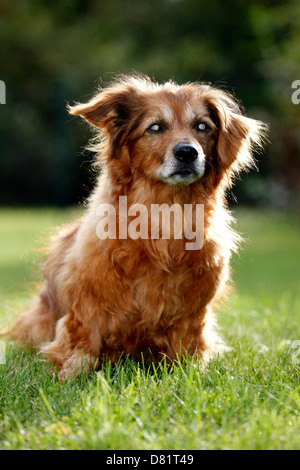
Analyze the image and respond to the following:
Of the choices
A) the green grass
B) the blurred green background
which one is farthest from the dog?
the blurred green background

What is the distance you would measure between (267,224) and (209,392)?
554 inches

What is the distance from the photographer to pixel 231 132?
413cm

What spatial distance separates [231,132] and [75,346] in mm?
1745

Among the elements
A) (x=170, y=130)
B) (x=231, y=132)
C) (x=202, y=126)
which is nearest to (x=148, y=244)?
(x=170, y=130)

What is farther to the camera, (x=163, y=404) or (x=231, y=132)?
(x=231, y=132)

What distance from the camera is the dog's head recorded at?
3.75 m

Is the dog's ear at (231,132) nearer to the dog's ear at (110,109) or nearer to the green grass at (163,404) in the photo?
the dog's ear at (110,109)

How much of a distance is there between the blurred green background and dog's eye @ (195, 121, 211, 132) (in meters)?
12.0

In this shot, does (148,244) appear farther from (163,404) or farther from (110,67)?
(110,67)

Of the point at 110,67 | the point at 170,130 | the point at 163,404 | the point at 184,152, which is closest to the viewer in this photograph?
the point at 163,404

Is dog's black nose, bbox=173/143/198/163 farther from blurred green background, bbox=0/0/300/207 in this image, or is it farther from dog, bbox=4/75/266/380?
blurred green background, bbox=0/0/300/207

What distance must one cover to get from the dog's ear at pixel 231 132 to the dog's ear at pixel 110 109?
0.54m


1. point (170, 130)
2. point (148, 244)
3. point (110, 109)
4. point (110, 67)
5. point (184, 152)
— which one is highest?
point (110, 67)
